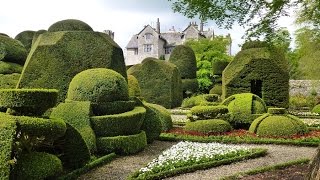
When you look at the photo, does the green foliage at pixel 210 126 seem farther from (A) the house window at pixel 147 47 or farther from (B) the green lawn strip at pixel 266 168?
(A) the house window at pixel 147 47

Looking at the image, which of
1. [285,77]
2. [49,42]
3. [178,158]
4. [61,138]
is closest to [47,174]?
[61,138]

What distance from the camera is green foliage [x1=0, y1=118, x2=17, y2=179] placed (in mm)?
6621

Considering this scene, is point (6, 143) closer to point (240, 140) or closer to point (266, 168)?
point (266, 168)

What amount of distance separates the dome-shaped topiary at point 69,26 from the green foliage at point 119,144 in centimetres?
593

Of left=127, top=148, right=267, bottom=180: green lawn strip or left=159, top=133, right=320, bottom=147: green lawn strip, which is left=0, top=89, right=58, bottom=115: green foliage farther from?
left=159, top=133, right=320, bottom=147: green lawn strip

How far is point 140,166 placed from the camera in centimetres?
1059

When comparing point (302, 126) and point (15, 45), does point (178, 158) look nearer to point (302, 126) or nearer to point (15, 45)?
point (302, 126)

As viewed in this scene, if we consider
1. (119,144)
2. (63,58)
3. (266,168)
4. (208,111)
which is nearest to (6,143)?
(119,144)

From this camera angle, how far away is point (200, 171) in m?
10.1

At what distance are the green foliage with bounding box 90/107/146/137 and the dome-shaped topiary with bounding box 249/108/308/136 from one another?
5.85 m

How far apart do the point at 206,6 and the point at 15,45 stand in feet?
48.8

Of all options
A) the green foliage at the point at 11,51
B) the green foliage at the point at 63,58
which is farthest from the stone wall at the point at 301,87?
the green foliage at the point at 11,51

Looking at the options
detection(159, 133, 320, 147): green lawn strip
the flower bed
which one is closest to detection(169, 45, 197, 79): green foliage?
detection(159, 133, 320, 147): green lawn strip

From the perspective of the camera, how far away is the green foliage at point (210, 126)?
16109 mm
